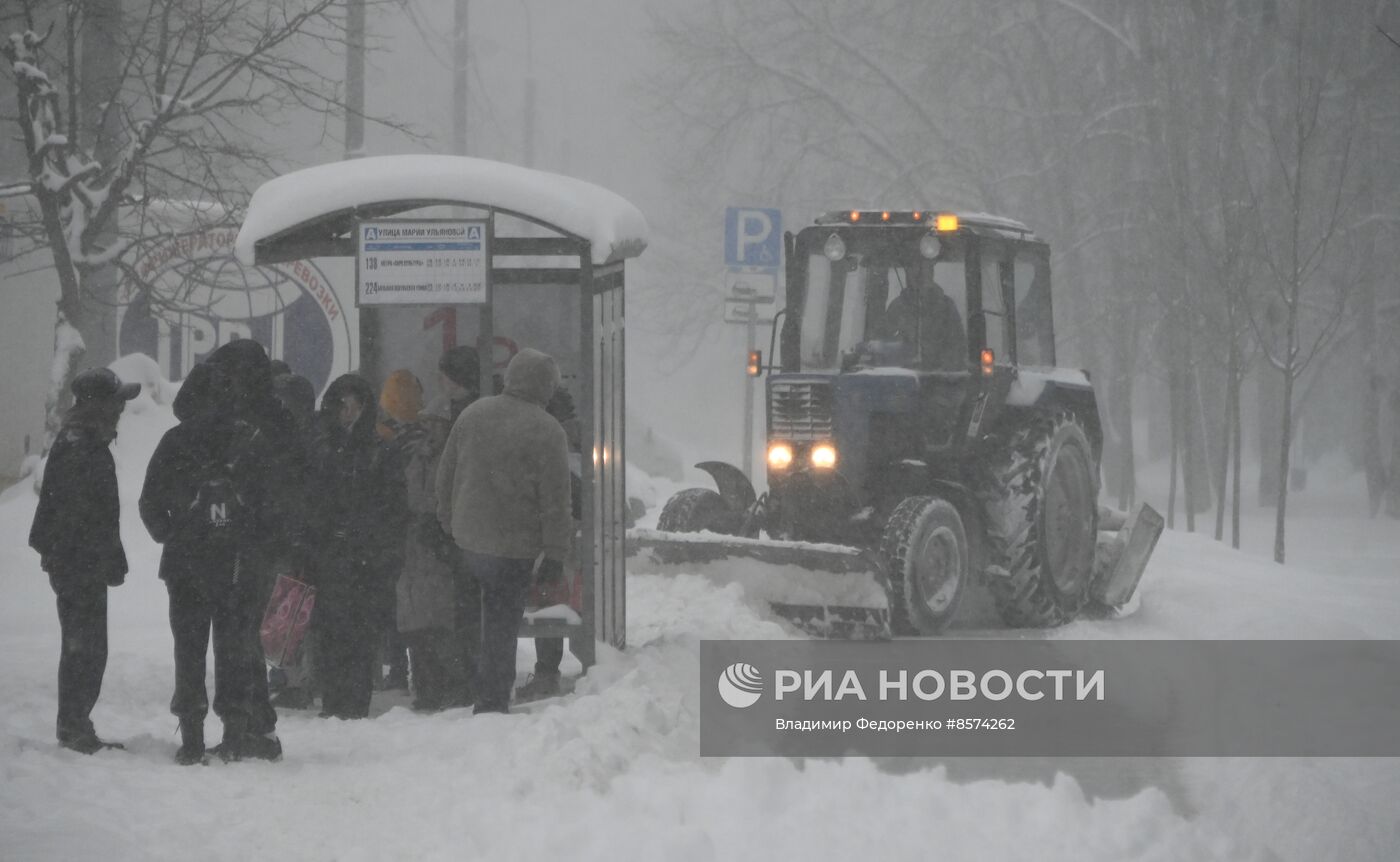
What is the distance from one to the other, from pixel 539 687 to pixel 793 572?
197 cm

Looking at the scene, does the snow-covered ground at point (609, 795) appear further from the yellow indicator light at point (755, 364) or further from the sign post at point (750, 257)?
the sign post at point (750, 257)

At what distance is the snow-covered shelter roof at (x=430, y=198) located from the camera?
785cm

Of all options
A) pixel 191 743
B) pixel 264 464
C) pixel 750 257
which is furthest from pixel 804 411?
pixel 750 257

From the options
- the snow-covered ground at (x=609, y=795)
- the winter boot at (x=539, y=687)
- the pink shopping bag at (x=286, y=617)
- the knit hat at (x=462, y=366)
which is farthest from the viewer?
the winter boot at (x=539, y=687)

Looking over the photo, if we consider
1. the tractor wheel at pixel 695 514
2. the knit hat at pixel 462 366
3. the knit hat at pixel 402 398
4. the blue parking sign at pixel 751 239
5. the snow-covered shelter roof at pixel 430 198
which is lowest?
the tractor wheel at pixel 695 514

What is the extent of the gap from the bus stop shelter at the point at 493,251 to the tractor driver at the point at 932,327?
8.44 ft

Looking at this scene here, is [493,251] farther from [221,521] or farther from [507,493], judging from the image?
[221,521]

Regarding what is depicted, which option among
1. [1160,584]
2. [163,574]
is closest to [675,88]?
[1160,584]

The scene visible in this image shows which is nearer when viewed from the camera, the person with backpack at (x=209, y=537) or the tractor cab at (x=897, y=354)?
the person with backpack at (x=209, y=537)

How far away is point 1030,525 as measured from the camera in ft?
34.0

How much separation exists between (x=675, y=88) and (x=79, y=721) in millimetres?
24202

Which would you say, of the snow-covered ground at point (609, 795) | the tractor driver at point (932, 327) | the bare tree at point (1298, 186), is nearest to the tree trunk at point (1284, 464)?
the bare tree at point (1298, 186)

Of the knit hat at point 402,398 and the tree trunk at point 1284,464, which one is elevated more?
the knit hat at point 402,398

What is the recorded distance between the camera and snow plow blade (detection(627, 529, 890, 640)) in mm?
9219
